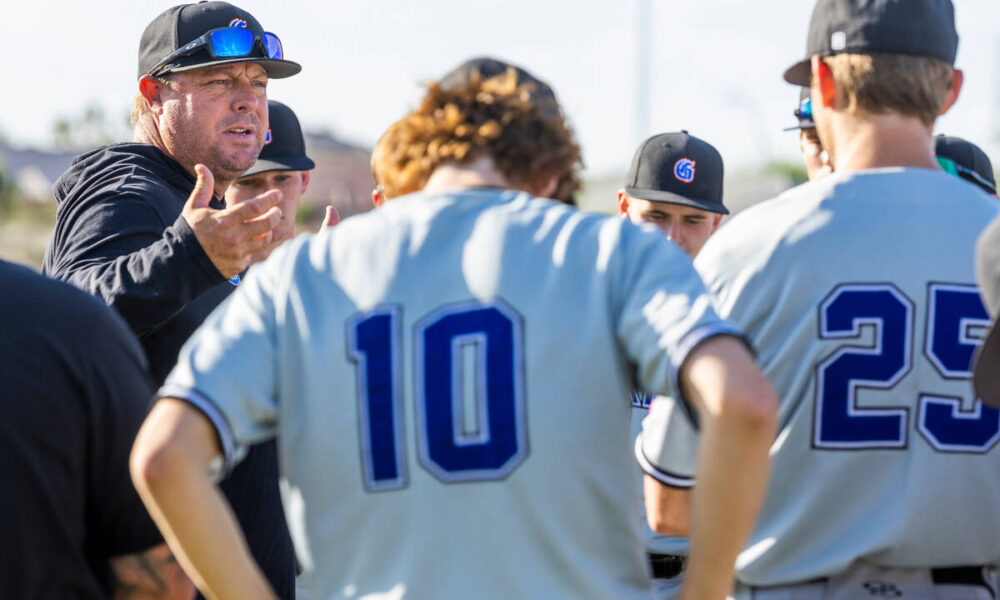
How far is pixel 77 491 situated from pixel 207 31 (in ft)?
8.13

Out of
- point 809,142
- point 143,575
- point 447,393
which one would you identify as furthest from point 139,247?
point 809,142

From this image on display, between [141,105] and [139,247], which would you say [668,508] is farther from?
[141,105]

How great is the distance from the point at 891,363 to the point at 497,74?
1.08m

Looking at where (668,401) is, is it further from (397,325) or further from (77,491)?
(77,491)

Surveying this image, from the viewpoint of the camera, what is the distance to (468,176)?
7.72 feet

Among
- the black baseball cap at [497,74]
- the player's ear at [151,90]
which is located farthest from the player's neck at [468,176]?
the player's ear at [151,90]

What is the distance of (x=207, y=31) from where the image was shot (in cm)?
438

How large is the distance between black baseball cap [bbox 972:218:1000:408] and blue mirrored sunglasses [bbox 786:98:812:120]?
2525mm

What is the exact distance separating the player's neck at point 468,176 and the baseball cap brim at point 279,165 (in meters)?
3.75

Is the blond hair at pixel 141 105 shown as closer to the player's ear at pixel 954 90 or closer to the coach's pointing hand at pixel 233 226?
the coach's pointing hand at pixel 233 226

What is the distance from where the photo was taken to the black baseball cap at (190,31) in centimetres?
438

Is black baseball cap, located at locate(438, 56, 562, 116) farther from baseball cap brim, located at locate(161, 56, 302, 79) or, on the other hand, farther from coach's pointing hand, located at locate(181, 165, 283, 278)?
baseball cap brim, located at locate(161, 56, 302, 79)

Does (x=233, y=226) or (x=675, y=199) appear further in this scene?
(x=675, y=199)

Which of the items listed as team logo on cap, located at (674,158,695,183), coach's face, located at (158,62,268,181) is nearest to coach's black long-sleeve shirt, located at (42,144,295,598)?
coach's face, located at (158,62,268,181)
